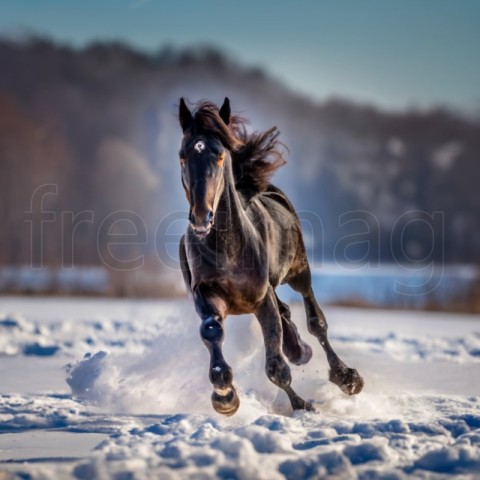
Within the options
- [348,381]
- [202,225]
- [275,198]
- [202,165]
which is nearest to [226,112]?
[202,165]

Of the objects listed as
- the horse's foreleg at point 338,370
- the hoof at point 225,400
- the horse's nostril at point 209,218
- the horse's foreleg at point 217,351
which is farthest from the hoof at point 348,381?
the horse's nostril at point 209,218

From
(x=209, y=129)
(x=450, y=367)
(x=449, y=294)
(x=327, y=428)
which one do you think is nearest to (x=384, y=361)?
(x=450, y=367)

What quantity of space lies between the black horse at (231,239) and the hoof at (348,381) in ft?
1.22

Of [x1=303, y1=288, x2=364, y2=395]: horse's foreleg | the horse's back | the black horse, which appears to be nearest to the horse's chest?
the black horse

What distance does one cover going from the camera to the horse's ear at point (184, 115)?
4.51 meters

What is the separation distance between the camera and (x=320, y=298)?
15461mm

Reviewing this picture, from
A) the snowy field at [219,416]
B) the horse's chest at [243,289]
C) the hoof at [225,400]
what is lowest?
the snowy field at [219,416]

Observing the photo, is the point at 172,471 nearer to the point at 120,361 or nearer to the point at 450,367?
the point at 120,361

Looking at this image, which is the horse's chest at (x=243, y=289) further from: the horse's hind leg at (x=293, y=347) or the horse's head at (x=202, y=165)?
the horse's hind leg at (x=293, y=347)

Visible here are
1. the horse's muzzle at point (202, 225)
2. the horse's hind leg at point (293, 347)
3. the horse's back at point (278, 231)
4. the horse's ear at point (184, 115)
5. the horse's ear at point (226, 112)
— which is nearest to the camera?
the horse's muzzle at point (202, 225)

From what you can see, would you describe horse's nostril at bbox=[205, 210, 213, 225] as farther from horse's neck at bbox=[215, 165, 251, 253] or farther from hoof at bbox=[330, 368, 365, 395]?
hoof at bbox=[330, 368, 365, 395]

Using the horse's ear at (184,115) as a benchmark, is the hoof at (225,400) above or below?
below

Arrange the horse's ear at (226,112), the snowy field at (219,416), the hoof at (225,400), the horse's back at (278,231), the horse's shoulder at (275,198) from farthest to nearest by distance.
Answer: the horse's shoulder at (275,198) < the horse's back at (278,231) < the horse's ear at (226,112) < the hoof at (225,400) < the snowy field at (219,416)

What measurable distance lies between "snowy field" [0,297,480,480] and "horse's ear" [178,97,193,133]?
1.71 m
